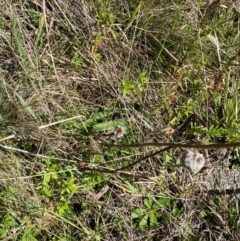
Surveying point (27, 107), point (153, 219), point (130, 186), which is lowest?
point (153, 219)

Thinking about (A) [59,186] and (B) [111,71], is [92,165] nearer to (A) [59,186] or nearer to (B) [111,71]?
(A) [59,186]

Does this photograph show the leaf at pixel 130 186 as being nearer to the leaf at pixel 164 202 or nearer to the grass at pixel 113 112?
the grass at pixel 113 112

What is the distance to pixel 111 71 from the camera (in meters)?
1.97

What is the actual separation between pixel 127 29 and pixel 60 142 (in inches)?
21.8

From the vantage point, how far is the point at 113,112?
76.8 inches

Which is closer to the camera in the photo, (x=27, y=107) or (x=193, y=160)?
(x=193, y=160)

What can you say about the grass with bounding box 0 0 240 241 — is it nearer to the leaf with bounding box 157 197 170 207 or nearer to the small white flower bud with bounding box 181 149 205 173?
the leaf with bounding box 157 197 170 207

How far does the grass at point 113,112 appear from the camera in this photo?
5.91 feet

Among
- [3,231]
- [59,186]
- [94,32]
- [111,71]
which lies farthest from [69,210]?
[94,32]

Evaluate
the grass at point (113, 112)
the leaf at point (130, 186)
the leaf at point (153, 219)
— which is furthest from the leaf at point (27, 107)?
the leaf at point (153, 219)

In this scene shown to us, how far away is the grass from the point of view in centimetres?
180

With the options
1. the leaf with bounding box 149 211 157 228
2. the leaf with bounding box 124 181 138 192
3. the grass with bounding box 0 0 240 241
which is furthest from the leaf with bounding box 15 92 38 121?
the leaf with bounding box 149 211 157 228

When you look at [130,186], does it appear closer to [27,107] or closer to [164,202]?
[164,202]

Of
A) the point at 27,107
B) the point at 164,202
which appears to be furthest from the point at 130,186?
the point at 27,107
